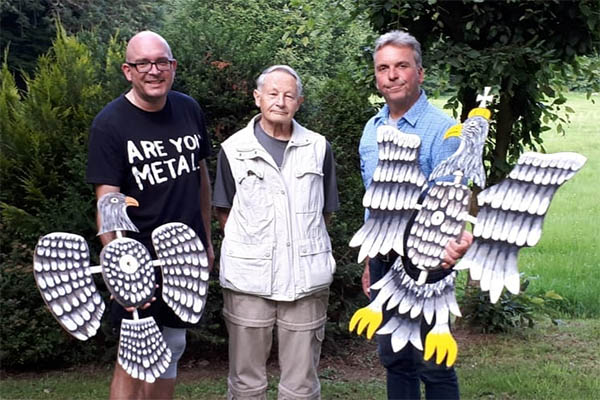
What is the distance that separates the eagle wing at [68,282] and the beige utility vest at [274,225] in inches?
22.6

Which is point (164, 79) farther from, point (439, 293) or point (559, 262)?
point (559, 262)

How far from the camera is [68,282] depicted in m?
3.02

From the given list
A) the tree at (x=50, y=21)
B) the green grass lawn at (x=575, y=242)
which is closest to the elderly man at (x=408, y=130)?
the green grass lawn at (x=575, y=242)

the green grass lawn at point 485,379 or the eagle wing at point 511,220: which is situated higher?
the eagle wing at point 511,220

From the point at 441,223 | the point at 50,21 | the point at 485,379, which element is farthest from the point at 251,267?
the point at 50,21

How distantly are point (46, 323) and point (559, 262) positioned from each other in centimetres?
444

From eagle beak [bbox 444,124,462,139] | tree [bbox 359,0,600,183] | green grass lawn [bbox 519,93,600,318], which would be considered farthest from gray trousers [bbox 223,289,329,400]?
green grass lawn [bbox 519,93,600,318]

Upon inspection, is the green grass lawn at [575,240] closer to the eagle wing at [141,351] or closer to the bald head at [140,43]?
the eagle wing at [141,351]

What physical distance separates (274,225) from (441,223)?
0.67 m

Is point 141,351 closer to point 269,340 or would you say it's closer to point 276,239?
point 269,340

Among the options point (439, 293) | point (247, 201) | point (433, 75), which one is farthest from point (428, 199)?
point (433, 75)

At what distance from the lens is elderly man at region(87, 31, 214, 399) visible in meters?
3.13

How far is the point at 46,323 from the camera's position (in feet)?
15.5

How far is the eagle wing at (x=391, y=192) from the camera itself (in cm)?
307
